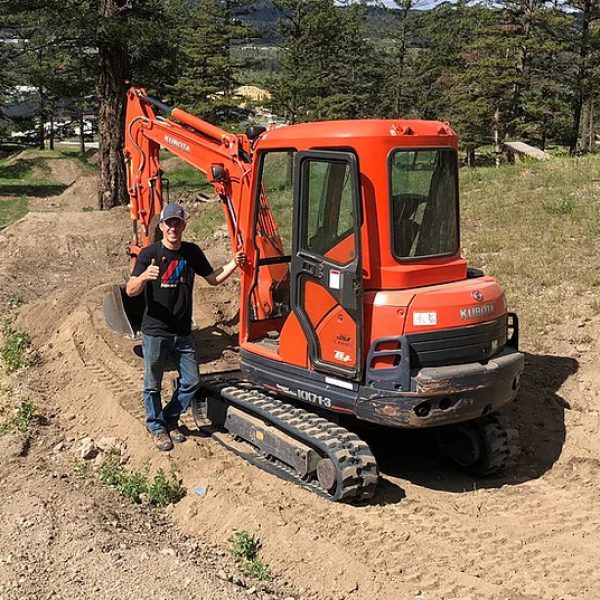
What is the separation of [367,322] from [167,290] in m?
1.96

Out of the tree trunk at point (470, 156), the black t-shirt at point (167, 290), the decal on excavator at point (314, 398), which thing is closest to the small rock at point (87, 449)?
the black t-shirt at point (167, 290)

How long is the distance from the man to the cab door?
82 centimetres

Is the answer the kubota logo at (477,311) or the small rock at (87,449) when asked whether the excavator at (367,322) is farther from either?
the small rock at (87,449)

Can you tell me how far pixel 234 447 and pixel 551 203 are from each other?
28.8 ft

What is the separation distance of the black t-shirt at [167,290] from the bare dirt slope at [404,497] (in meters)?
1.08

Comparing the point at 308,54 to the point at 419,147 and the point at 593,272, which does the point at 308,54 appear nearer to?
the point at 593,272

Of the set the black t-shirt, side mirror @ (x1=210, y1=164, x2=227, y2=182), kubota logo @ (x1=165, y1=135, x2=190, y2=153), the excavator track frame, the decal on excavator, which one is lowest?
the excavator track frame

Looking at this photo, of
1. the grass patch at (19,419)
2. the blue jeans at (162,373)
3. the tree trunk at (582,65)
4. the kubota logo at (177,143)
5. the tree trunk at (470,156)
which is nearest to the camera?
the blue jeans at (162,373)

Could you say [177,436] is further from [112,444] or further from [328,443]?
[328,443]

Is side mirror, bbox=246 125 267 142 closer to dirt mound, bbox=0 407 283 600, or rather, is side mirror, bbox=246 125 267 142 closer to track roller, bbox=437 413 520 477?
track roller, bbox=437 413 520 477

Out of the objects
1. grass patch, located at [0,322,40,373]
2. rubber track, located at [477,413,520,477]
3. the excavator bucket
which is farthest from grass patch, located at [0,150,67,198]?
rubber track, located at [477,413,520,477]

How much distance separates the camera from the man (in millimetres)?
6703

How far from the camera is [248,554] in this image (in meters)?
5.31

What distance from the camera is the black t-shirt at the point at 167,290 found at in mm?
6723
